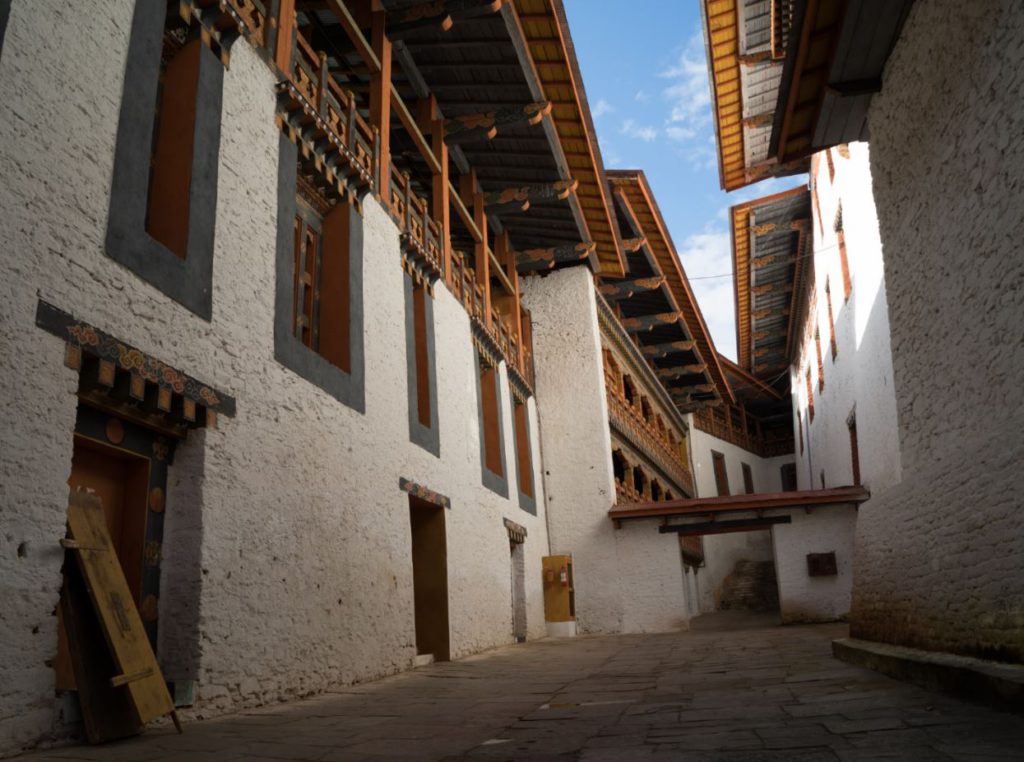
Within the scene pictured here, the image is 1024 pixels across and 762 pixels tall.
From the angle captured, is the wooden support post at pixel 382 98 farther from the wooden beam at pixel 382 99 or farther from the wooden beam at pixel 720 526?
the wooden beam at pixel 720 526

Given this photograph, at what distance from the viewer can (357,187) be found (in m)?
8.63

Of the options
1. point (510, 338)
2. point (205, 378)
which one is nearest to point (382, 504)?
point (205, 378)

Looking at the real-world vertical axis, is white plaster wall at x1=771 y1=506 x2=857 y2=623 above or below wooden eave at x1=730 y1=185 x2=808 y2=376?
below

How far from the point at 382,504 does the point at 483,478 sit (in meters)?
3.74

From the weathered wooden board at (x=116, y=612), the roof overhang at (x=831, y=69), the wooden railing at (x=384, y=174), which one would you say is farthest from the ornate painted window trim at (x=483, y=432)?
the weathered wooden board at (x=116, y=612)

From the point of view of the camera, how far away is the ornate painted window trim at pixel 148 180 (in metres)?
4.91

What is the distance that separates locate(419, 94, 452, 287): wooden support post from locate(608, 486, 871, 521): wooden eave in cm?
591

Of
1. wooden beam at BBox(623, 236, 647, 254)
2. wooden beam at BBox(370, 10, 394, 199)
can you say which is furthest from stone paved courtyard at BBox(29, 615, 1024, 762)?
wooden beam at BBox(623, 236, 647, 254)

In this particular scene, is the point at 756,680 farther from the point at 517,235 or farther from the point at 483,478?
the point at 517,235

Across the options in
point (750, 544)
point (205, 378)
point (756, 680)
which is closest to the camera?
point (205, 378)

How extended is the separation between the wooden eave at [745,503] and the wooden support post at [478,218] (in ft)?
15.6

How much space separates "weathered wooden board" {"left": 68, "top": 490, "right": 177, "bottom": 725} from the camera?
404 centimetres

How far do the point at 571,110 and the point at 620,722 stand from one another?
10566 millimetres

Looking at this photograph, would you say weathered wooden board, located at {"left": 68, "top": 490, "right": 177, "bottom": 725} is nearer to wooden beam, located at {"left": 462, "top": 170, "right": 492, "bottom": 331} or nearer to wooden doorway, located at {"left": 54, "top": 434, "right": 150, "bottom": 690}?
wooden doorway, located at {"left": 54, "top": 434, "right": 150, "bottom": 690}
